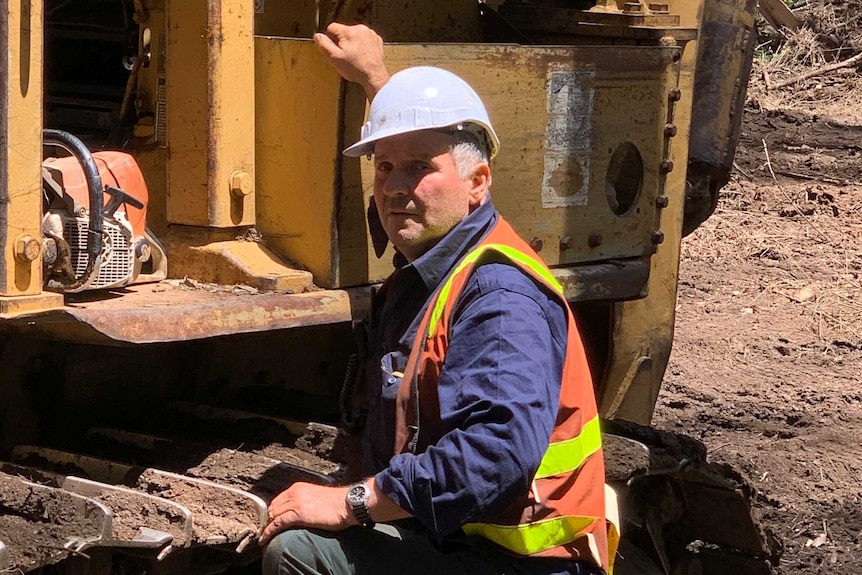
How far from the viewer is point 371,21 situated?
158 inches

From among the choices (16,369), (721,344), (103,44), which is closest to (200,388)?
(16,369)

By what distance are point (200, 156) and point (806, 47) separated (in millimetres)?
10779

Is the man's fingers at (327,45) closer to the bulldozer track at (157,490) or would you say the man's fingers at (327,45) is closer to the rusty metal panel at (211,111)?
the rusty metal panel at (211,111)

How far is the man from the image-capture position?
2.48 metres

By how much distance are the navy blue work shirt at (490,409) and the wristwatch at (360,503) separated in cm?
4

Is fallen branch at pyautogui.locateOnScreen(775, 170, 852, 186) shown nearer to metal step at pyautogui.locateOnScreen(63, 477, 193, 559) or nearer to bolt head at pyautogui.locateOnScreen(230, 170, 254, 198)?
bolt head at pyautogui.locateOnScreen(230, 170, 254, 198)

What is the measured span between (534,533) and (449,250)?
561 mm

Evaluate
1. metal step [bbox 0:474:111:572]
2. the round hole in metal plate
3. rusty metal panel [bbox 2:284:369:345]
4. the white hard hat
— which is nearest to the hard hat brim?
the white hard hat

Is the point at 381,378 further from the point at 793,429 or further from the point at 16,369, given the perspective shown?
the point at 793,429

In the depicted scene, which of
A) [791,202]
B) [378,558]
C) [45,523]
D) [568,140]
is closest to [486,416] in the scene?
[378,558]

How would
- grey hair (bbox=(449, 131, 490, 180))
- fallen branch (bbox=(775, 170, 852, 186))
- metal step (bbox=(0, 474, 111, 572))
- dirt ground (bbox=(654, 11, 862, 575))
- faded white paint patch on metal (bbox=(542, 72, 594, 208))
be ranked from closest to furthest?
metal step (bbox=(0, 474, 111, 572)) < grey hair (bbox=(449, 131, 490, 180)) < faded white paint patch on metal (bbox=(542, 72, 594, 208)) < dirt ground (bbox=(654, 11, 862, 575)) < fallen branch (bbox=(775, 170, 852, 186))

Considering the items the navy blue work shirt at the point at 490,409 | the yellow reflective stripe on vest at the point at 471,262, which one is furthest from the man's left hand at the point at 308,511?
the yellow reflective stripe on vest at the point at 471,262

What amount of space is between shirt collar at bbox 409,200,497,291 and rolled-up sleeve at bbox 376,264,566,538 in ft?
0.63

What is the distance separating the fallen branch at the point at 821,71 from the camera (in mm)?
12688
